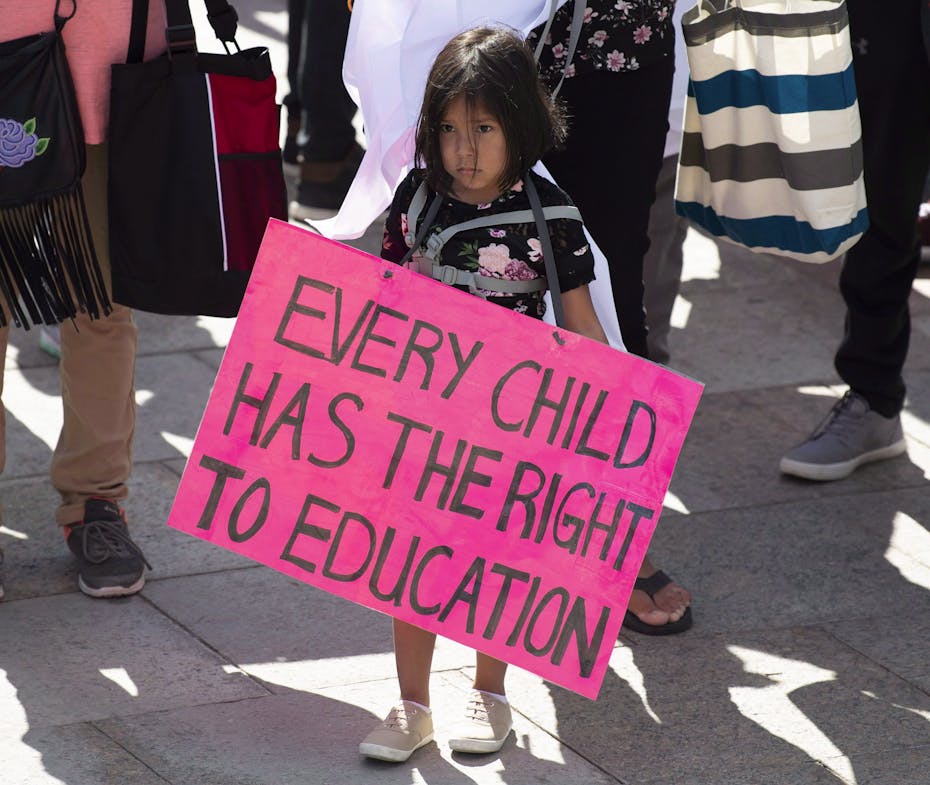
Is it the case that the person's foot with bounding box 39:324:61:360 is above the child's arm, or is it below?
below

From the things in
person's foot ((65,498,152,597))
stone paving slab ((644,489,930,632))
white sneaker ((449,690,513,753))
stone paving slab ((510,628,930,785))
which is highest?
→ stone paving slab ((644,489,930,632))

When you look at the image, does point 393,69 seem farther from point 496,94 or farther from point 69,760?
point 69,760

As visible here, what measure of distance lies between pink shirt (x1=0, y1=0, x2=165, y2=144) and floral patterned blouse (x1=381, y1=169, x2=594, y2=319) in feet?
2.83

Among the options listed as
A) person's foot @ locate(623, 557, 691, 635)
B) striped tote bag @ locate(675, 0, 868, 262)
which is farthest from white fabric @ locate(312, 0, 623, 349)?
person's foot @ locate(623, 557, 691, 635)

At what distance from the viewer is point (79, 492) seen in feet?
13.1

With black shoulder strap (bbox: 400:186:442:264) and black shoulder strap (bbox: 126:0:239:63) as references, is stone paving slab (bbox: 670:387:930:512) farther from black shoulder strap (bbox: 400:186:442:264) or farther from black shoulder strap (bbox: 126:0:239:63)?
black shoulder strap (bbox: 126:0:239:63)

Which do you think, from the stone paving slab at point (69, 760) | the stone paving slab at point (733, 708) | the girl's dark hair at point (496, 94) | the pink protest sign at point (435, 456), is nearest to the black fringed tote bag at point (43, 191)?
the pink protest sign at point (435, 456)

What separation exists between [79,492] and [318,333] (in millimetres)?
1217

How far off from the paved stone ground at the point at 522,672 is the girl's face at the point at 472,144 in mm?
1166

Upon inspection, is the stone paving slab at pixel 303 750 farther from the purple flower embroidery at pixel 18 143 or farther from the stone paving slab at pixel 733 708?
the purple flower embroidery at pixel 18 143

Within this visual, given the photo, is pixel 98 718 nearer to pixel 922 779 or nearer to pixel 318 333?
pixel 318 333

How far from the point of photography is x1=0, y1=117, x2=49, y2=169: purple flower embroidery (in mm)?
3402

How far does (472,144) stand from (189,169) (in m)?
0.74

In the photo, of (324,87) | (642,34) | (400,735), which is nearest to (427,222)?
(642,34)
